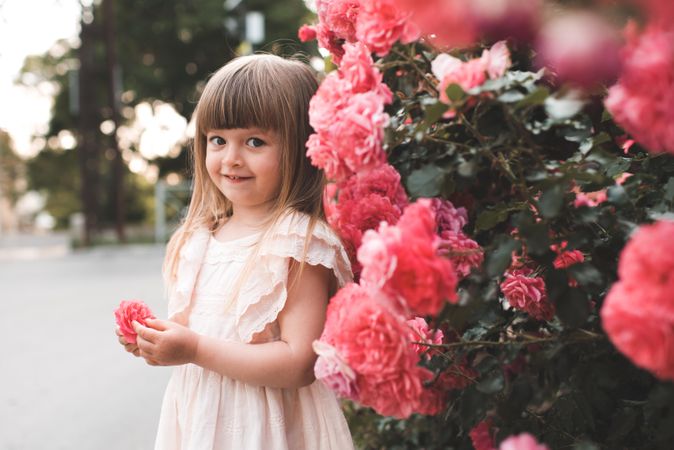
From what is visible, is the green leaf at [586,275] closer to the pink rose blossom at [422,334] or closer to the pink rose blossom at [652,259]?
the pink rose blossom at [652,259]

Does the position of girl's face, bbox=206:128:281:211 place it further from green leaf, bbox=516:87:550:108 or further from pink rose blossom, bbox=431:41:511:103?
green leaf, bbox=516:87:550:108

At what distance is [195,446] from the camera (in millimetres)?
1502

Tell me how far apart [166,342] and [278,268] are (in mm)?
303

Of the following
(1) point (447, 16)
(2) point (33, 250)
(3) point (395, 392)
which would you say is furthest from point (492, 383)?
(2) point (33, 250)

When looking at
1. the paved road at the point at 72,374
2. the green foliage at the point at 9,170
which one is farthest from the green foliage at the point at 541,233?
the green foliage at the point at 9,170

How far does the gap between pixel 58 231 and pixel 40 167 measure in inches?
449

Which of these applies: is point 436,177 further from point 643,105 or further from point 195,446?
point 195,446

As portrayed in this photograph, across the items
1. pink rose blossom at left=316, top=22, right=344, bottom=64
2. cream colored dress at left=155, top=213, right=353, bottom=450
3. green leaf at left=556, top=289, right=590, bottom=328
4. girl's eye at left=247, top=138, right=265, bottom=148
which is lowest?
cream colored dress at left=155, top=213, right=353, bottom=450

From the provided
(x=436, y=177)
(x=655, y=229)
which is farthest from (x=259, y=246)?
(x=655, y=229)

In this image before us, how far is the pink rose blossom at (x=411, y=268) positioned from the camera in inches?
34.8

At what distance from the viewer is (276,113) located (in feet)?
5.31

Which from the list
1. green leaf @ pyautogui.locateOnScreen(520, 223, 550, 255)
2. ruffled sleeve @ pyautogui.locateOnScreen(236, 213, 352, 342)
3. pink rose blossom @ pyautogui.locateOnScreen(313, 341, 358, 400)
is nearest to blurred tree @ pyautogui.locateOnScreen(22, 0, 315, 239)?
ruffled sleeve @ pyautogui.locateOnScreen(236, 213, 352, 342)

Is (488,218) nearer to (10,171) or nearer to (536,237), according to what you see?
(536,237)

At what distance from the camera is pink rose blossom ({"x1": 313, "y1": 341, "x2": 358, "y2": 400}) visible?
1.08 meters
